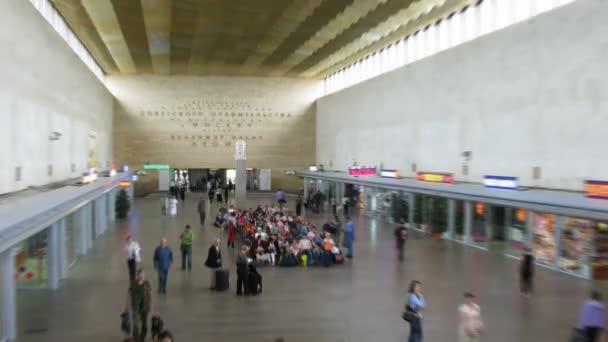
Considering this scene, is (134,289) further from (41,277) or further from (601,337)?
(601,337)

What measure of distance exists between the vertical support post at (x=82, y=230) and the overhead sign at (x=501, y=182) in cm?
1250

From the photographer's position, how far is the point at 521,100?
1627 cm

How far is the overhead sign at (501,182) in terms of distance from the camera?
50.1ft

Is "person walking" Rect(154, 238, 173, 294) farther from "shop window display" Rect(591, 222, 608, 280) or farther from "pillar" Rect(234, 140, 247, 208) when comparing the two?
"pillar" Rect(234, 140, 247, 208)

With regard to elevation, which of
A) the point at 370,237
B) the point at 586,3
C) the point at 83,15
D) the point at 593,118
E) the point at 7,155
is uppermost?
the point at 83,15

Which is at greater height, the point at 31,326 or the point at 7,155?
the point at 7,155

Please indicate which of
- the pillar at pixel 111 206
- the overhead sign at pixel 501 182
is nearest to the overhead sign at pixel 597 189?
the overhead sign at pixel 501 182

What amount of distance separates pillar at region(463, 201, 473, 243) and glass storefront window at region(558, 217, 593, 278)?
14.8ft

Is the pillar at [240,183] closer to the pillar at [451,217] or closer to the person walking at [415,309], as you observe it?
the pillar at [451,217]

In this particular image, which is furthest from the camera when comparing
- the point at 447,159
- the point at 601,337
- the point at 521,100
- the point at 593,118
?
the point at 447,159

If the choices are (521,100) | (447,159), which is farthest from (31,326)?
(447,159)

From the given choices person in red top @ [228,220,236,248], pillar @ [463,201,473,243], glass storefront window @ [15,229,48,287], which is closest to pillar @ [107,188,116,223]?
person in red top @ [228,220,236,248]

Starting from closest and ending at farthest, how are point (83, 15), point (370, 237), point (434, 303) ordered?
point (434, 303)
point (370, 237)
point (83, 15)

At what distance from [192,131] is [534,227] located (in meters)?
31.8
